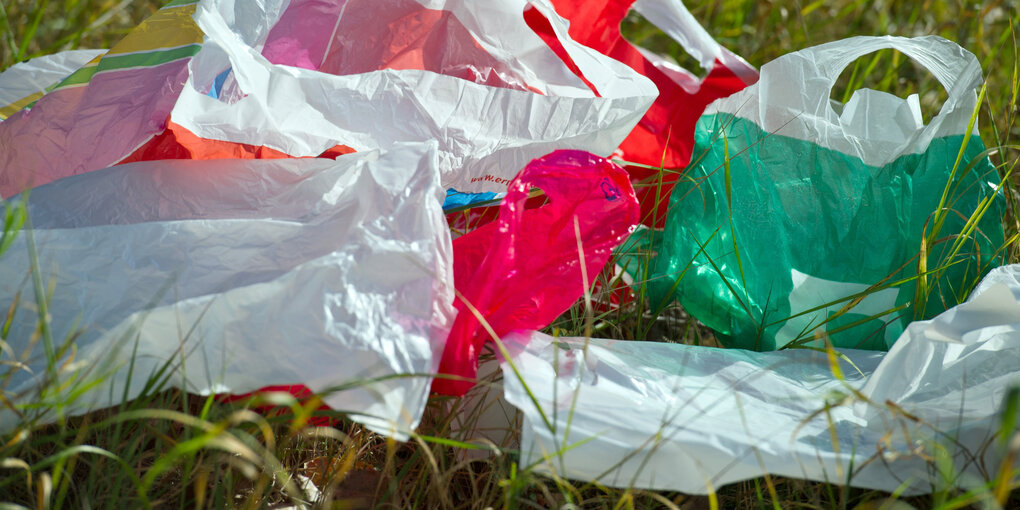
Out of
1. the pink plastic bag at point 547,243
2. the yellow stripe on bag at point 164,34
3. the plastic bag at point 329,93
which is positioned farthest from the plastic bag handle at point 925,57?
the yellow stripe on bag at point 164,34

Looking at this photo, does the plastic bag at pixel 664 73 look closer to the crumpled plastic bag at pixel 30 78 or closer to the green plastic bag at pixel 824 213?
the green plastic bag at pixel 824 213

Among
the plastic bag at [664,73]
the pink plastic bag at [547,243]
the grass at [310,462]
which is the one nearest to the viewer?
the grass at [310,462]

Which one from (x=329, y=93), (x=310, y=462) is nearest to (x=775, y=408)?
(x=310, y=462)

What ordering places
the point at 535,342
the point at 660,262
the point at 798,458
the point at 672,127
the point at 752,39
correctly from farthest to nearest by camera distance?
1. the point at 752,39
2. the point at 672,127
3. the point at 660,262
4. the point at 535,342
5. the point at 798,458

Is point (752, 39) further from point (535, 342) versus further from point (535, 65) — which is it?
point (535, 342)

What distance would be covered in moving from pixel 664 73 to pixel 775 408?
750 millimetres

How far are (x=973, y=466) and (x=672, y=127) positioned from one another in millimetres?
812

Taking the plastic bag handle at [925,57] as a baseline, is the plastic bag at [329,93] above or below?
below

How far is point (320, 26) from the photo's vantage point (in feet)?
4.09

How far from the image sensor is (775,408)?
0.90 m

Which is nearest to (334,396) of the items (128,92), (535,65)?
(128,92)

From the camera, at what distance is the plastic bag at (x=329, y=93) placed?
1012mm

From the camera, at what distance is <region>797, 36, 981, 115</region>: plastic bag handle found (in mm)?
1108

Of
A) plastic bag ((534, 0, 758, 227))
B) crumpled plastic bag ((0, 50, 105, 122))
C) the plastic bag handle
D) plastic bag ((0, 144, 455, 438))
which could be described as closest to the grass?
plastic bag ((0, 144, 455, 438))
